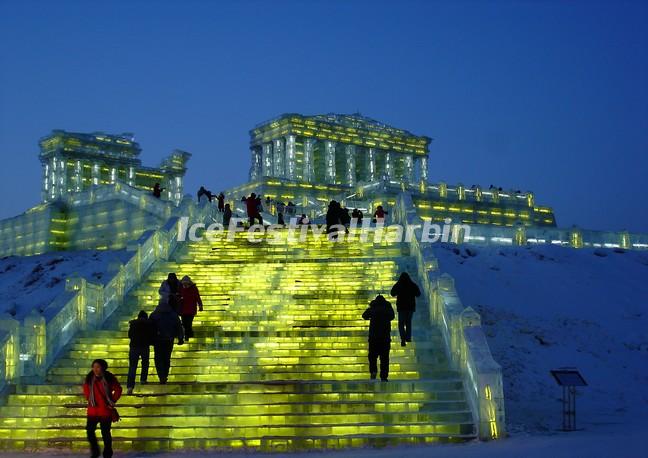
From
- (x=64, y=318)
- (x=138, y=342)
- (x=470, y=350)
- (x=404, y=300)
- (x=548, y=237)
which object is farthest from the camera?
(x=548, y=237)

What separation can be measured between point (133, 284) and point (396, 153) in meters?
71.6

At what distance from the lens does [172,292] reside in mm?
17812

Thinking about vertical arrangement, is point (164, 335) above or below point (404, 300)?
below

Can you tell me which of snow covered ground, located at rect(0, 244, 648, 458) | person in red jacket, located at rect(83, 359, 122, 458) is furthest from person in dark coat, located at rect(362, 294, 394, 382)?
person in red jacket, located at rect(83, 359, 122, 458)

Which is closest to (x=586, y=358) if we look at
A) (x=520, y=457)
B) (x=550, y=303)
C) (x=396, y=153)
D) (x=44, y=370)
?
(x=550, y=303)

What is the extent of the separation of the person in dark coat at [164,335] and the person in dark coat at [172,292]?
4.72 ft

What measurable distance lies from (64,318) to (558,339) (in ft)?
42.0

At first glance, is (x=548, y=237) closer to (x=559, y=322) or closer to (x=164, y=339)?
(x=559, y=322)

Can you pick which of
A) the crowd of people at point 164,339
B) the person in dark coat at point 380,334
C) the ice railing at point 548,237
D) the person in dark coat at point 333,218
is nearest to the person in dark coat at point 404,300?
the crowd of people at point 164,339

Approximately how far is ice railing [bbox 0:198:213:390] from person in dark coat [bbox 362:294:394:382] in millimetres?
6132

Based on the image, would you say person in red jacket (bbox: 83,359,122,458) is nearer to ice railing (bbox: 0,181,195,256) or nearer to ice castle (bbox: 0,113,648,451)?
ice castle (bbox: 0,113,648,451)

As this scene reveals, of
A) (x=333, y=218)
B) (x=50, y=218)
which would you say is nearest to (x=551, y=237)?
(x=333, y=218)

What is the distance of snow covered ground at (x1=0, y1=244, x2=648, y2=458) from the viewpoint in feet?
43.0

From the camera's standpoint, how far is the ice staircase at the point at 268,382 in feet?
45.5
